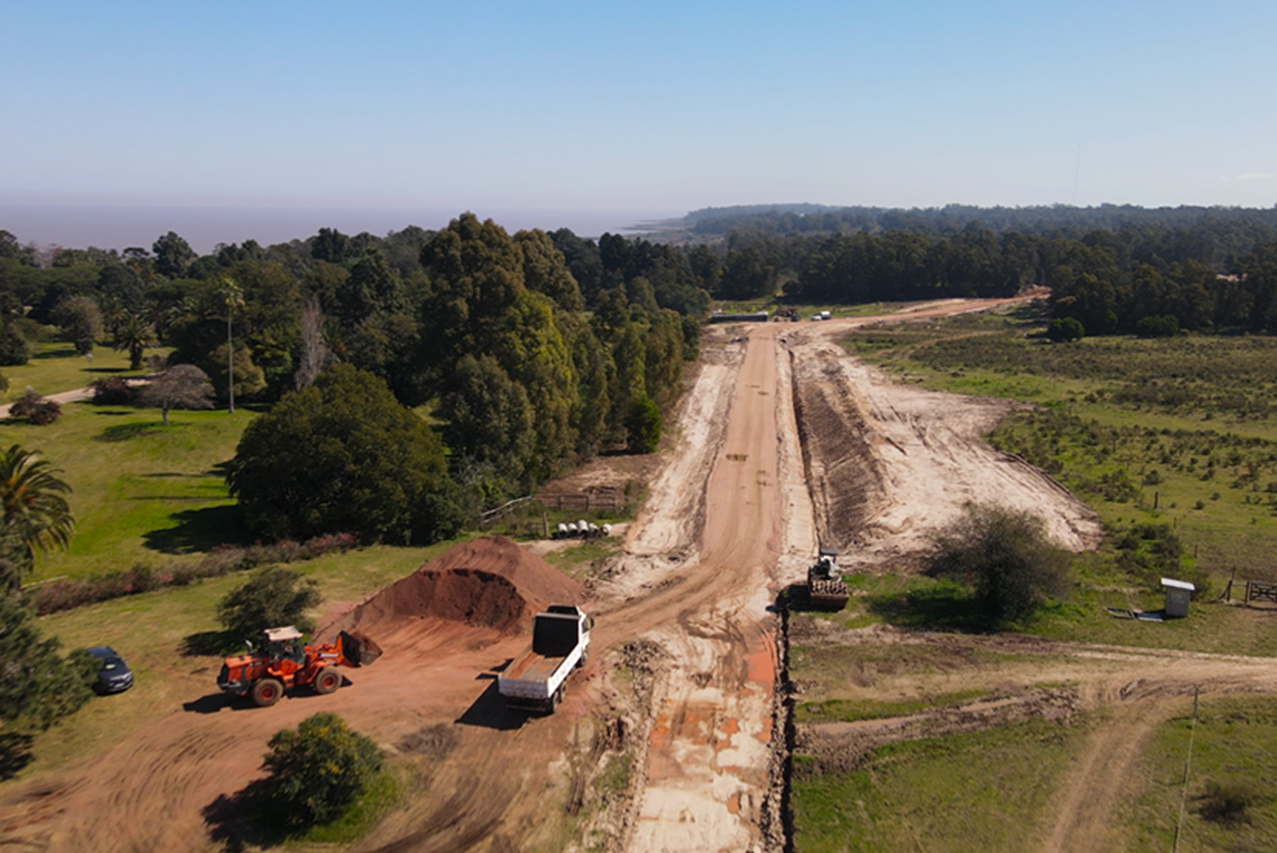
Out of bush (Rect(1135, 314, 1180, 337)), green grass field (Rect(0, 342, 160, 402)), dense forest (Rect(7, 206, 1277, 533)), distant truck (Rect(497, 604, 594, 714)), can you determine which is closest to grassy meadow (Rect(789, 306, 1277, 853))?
distant truck (Rect(497, 604, 594, 714))

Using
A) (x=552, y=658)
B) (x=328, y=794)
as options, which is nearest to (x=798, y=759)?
(x=552, y=658)

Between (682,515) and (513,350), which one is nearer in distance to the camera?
(682,515)

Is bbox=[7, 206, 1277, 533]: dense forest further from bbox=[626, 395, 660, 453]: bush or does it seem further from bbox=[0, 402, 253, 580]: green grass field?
bbox=[0, 402, 253, 580]: green grass field

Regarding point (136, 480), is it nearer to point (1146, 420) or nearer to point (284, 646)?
point (284, 646)

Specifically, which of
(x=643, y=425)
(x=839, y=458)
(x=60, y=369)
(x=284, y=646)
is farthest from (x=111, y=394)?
(x=839, y=458)

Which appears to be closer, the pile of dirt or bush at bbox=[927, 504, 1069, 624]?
bush at bbox=[927, 504, 1069, 624]

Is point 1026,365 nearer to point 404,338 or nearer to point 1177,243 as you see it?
point 404,338

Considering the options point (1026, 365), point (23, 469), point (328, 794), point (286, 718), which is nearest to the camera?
point (328, 794)
